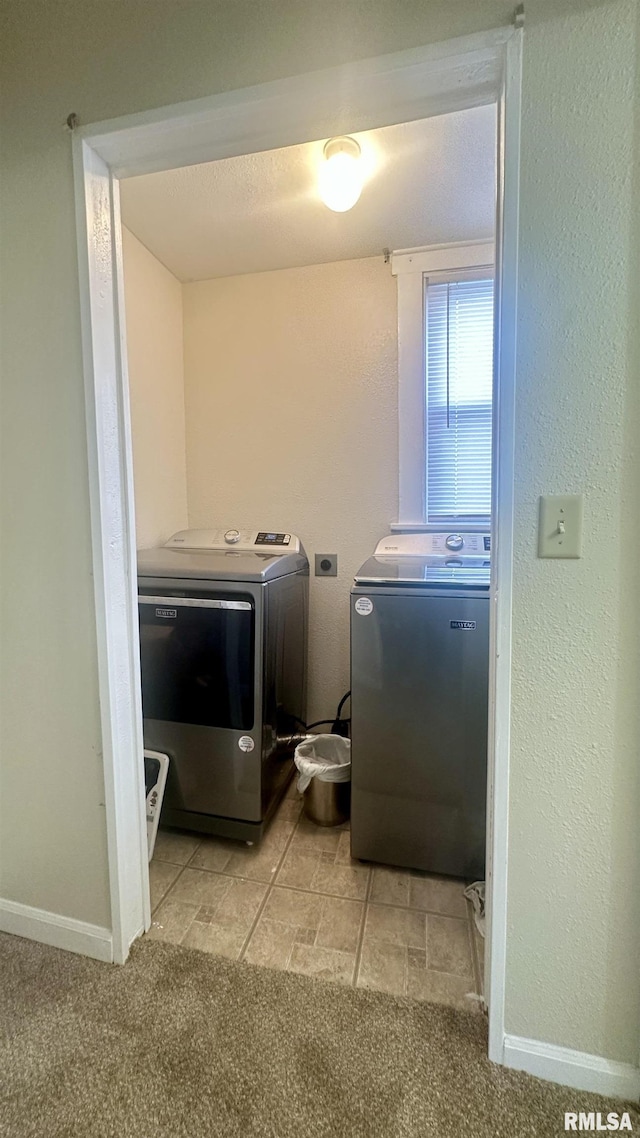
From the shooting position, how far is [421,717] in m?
1.41

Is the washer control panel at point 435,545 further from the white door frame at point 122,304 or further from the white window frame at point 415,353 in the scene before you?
the white door frame at point 122,304

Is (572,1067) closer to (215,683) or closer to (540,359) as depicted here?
(215,683)

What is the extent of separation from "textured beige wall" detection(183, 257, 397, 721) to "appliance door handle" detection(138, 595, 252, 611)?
69 cm

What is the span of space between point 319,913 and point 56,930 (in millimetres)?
718

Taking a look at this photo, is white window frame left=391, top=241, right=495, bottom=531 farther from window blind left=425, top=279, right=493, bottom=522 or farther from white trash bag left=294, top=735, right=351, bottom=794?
white trash bag left=294, top=735, right=351, bottom=794

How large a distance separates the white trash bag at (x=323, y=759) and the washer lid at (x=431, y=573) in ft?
2.43

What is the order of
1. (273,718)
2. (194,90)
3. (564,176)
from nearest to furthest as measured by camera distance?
1. (564,176)
2. (194,90)
3. (273,718)

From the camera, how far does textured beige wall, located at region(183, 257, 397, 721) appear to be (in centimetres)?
201

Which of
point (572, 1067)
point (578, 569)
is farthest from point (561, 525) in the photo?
point (572, 1067)

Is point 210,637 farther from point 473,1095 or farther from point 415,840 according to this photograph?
point 473,1095

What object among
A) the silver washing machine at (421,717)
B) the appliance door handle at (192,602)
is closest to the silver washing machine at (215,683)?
the appliance door handle at (192,602)

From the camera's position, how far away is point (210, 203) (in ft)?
5.31

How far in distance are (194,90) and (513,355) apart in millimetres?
859

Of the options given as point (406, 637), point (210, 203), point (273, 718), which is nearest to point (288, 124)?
point (210, 203)
